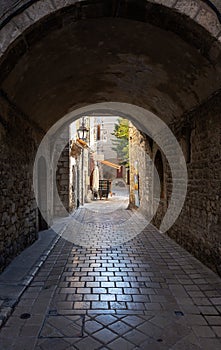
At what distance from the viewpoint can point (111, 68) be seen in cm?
498

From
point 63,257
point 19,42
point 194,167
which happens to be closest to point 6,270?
point 63,257

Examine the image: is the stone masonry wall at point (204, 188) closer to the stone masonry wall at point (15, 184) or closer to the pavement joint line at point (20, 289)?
the pavement joint line at point (20, 289)

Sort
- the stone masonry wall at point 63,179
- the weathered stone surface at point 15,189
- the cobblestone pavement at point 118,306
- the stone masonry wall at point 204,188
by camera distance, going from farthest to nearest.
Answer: the stone masonry wall at point 63,179
the weathered stone surface at point 15,189
the stone masonry wall at point 204,188
the cobblestone pavement at point 118,306

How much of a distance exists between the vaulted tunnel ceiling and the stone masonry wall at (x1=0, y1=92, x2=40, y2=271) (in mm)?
363

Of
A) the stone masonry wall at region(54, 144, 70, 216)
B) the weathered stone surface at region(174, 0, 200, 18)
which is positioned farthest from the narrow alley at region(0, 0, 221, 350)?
the stone masonry wall at region(54, 144, 70, 216)

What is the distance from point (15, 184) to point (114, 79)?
2.79 m

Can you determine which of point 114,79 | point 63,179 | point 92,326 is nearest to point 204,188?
point 114,79

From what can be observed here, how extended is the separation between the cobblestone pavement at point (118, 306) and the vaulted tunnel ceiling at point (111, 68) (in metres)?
2.72

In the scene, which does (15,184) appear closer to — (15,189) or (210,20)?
(15,189)

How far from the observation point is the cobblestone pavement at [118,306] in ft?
8.36

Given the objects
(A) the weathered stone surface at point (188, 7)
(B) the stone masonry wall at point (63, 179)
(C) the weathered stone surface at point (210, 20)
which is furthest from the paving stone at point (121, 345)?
(B) the stone masonry wall at point (63, 179)

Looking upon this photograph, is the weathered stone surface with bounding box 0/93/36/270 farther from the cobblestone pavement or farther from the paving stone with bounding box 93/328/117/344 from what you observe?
the paving stone with bounding box 93/328/117/344

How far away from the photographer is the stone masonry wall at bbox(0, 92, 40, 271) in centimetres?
420

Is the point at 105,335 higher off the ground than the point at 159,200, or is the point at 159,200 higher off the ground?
the point at 159,200
